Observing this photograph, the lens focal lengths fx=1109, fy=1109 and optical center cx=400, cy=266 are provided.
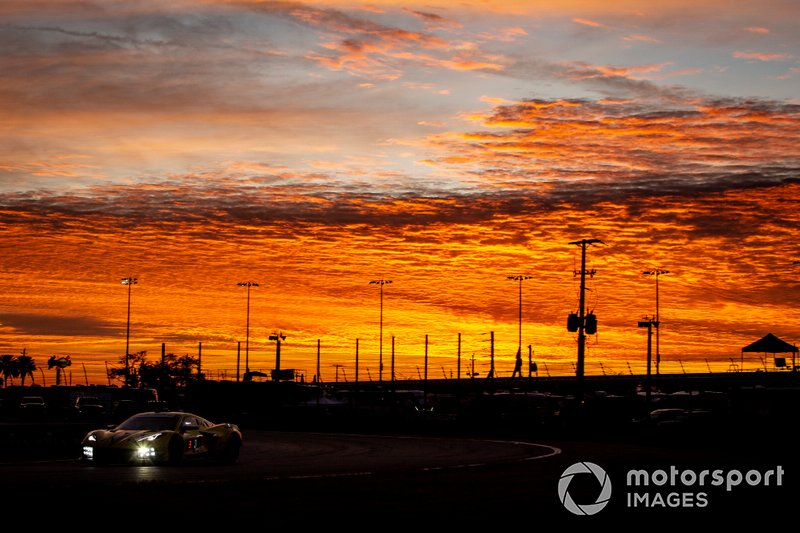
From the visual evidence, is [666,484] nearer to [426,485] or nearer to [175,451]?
[426,485]

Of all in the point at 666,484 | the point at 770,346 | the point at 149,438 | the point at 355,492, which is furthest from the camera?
the point at 770,346

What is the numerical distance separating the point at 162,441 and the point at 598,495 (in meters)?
12.0

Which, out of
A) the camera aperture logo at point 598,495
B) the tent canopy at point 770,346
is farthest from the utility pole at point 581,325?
the camera aperture logo at point 598,495

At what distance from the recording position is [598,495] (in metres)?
17.1

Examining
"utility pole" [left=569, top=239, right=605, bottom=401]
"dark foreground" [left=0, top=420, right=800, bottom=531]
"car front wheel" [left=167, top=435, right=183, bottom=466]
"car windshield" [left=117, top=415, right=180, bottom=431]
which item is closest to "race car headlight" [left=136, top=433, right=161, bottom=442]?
"car front wheel" [left=167, top=435, right=183, bottom=466]

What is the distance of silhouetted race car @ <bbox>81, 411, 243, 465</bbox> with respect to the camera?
82.7 ft

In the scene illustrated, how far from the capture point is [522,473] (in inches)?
874

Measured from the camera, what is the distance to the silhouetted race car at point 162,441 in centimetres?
2522

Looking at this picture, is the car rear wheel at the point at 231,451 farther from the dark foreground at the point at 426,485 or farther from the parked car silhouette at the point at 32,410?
the parked car silhouette at the point at 32,410

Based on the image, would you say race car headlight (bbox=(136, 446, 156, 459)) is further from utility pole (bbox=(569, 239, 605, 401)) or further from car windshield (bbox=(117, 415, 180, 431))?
utility pole (bbox=(569, 239, 605, 401))

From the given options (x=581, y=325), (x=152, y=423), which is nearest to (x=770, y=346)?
(x=581, y=325)

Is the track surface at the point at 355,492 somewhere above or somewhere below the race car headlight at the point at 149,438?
below

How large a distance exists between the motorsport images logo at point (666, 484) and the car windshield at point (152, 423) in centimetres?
951

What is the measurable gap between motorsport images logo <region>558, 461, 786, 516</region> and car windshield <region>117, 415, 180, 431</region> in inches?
374
